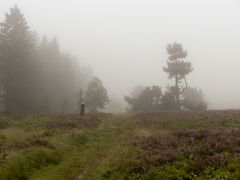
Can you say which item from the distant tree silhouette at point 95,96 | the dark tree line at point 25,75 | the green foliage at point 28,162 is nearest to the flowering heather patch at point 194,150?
the green foliage at point 28,162

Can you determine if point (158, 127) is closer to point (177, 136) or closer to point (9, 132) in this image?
point (177, 136)

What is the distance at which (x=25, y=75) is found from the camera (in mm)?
72188

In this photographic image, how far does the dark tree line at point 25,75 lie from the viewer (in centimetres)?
6931

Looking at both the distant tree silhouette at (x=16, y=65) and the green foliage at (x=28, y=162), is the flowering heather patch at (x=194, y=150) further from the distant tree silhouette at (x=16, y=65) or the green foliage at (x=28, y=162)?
the distant tree silhouette at (x=16, y=65)

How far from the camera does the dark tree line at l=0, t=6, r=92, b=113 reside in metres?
69.3

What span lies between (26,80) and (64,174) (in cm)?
5383

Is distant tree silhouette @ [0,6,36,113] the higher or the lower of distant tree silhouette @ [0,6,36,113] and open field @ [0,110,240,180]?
the higher

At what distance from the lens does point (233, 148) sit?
20.3 m

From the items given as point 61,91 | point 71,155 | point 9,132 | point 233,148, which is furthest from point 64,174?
point 61,91

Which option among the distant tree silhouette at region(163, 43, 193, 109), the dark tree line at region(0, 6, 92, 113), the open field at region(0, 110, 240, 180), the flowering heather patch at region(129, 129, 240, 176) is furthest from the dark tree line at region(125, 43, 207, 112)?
the flowering heather patch at region(129, 129, 240, 176)

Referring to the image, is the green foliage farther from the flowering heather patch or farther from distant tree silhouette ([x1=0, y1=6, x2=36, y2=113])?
distant tree silhouette ([x1=0, y1=6, x2=36, y2=113])

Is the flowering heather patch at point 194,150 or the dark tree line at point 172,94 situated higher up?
the dark tree line at point 172,94

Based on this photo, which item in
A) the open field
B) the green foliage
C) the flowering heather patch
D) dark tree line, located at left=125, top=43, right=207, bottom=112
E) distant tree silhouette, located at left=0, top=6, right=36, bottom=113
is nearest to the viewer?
the open field

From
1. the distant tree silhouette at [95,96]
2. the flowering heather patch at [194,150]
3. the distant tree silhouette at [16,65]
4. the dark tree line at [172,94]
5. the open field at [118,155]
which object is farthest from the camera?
the distant tree silhouette at [95,96]
